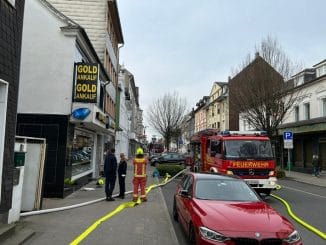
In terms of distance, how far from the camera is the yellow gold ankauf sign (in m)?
16.2

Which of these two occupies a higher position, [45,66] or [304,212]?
[45,66]

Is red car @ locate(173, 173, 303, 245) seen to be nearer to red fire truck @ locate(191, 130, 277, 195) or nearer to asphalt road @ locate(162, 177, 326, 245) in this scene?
asphalt road @ locate(162, 177, 326, 245)

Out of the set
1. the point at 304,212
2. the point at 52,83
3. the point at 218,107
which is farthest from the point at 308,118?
the point at 218,107

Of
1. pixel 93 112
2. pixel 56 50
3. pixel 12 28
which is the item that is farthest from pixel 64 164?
pixel 12 28

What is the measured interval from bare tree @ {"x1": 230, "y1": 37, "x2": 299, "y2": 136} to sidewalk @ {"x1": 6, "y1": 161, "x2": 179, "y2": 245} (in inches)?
847

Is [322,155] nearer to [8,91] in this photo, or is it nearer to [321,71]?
[321,71]

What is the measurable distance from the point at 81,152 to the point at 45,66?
4767mm

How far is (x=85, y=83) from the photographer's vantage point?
16.3m

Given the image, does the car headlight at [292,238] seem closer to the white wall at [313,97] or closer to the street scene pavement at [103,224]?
the street scene pavement at [103,224]

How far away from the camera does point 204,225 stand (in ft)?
24.1

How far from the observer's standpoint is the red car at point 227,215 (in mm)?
6930

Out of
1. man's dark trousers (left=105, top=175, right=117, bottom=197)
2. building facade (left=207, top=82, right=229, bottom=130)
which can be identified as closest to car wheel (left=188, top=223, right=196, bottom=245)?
man's dark trousers (left=105, top=175, right=117, bottom=197)

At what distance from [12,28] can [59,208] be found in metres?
5.40

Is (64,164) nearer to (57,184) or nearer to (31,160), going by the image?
(57,184)
